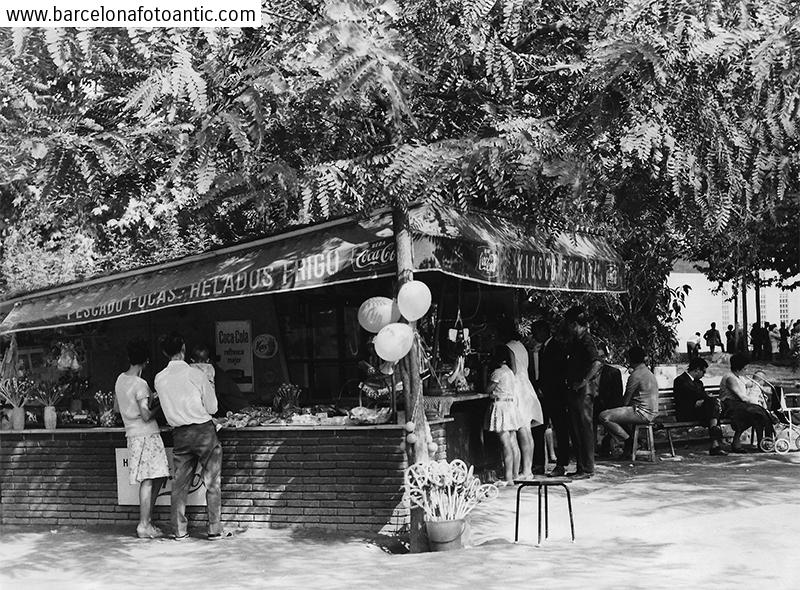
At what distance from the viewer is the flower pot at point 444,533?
30.1 ft

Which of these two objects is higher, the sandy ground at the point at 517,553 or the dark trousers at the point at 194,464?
the dark trousers at the point at 194,464

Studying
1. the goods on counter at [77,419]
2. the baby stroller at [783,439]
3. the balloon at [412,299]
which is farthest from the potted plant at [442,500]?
the baby stroller at [783,439]

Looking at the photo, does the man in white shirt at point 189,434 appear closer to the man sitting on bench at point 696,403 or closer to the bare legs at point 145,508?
the bare legs at point 145,508

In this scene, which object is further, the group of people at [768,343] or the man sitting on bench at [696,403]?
the group of people at [768,343]

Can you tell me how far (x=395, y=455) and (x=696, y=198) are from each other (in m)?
3.45

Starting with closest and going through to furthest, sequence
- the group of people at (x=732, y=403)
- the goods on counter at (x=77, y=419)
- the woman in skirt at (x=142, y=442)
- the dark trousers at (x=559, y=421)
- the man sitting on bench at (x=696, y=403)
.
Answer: the woman in skirt at (x=142, y=442)
the goods on counter at (x=77, y=419)
the dark trousers at (x=559, y=421)
the group of people at (x=732, y=403)
the man sitting on bench at (x=696, y=403)

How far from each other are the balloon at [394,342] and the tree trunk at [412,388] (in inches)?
9.2

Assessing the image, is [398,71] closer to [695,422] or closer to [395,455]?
[395,455]

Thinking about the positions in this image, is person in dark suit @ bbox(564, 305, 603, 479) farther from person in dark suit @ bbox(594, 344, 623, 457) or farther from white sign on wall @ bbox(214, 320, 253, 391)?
white sign on wall @ bbox(214, 320, 253, 391)

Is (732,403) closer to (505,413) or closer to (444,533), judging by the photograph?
(505,413)

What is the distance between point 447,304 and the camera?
1307 centimetres

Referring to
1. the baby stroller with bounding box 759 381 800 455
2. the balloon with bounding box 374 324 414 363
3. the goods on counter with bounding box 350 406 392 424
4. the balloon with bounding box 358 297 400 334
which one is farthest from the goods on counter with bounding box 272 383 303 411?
the baby stroller with bounding box 759 381 800 455

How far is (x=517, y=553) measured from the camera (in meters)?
8.91

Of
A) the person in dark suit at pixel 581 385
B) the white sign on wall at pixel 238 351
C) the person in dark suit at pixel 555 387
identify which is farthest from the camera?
the white sign on wall at pixel 238 351
